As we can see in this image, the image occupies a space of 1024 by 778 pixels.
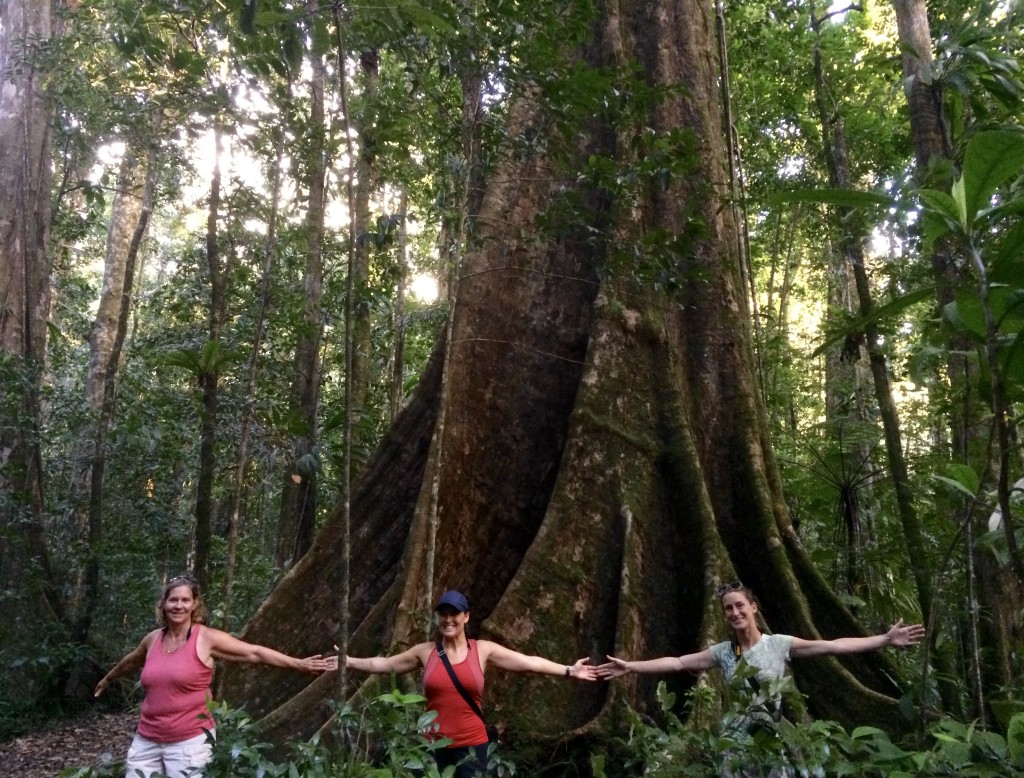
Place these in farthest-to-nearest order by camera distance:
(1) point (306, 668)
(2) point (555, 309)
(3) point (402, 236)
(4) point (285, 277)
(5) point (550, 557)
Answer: (3) point (402, 236)
(4) point (285, 277)
(2) point (555, 309)
(5) point (550, 557)
(1) point (306, 668)

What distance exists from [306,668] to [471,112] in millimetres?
2961

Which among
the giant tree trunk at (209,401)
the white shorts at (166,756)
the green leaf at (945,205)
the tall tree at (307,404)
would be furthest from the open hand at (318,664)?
the tall tree at (307,404)

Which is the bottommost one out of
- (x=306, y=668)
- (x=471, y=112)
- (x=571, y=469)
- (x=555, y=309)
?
(x=306, y=668)

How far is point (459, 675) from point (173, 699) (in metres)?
1.22

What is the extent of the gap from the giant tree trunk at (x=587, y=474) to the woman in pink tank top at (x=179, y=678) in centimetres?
72

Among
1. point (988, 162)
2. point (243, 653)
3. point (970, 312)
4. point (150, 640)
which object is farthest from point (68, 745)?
point (988, 162)

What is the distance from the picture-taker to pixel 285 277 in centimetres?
1123

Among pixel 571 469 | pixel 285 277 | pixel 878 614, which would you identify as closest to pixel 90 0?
pixel 285 277

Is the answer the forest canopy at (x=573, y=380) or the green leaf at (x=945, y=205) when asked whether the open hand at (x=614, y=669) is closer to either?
the forest canopy at (x=573, y=380)

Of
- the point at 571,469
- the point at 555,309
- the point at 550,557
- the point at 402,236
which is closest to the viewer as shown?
the point at 550,557

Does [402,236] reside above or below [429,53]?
above

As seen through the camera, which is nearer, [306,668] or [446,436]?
[306,668]

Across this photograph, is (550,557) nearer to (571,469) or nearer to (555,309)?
(571,469)

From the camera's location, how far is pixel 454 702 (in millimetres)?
3479
